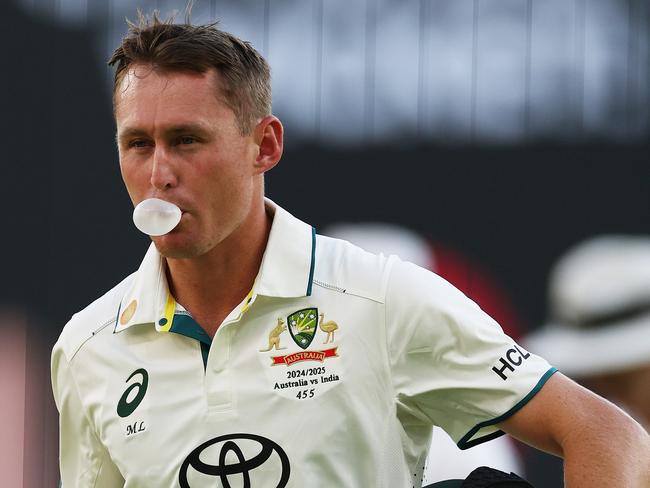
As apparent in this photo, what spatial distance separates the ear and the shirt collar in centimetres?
12

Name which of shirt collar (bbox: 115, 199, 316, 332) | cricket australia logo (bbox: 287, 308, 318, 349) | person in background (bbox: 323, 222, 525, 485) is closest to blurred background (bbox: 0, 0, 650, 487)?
person in background (bbox: 323, 222, 525, 485)

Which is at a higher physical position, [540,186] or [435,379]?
[540,186]

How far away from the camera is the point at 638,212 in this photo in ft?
14.4

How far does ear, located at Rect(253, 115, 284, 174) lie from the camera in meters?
2.63

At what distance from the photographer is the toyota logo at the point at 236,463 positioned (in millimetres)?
2420

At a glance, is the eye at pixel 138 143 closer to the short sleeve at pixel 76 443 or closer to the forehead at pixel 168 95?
the forehead at pixel 168 95

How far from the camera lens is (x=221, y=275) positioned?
261cm

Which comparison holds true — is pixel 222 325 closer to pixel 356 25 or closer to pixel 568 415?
pixel 568 415

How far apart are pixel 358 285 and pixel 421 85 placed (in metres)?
2.13

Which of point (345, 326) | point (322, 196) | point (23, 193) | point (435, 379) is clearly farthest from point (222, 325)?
point (23, 193)

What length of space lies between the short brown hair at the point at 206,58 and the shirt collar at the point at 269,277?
0.25 m

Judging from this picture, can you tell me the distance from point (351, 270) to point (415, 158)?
2.01m

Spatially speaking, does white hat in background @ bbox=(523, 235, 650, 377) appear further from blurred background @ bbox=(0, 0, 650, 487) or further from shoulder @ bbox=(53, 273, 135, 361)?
shoulder @ bbox=(53, 273, 135, 361)

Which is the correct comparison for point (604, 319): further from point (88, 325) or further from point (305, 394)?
point (88, 325)
